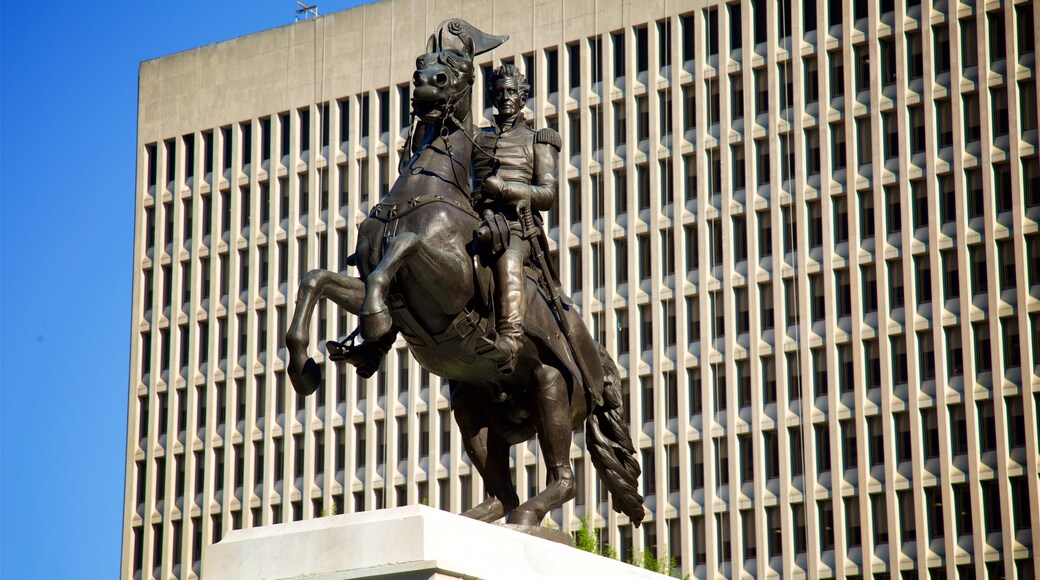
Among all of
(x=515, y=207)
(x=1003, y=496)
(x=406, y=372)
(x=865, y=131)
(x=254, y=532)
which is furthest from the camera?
(x=406, y=372)

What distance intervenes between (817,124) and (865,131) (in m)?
1.74

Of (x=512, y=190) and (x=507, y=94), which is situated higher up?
(x=507, y=94)

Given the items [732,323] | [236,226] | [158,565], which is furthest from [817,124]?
[158,565]

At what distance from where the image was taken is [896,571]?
62.4 metres

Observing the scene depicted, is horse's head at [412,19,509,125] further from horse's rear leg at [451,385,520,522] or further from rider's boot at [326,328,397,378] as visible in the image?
horse's rear leg at [451,385,520,522]

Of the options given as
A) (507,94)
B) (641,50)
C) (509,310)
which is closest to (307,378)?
(509,310)

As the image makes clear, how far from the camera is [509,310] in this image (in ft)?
53.2

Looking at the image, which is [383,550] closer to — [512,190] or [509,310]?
[509,310]

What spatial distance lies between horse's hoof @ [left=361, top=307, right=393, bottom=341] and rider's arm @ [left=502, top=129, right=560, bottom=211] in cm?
217

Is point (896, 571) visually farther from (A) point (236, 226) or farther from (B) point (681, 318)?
(A) point (236, 226)

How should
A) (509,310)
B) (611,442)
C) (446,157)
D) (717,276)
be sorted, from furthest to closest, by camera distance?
(717,276)
(611,442)
(446,157)
(509,310)

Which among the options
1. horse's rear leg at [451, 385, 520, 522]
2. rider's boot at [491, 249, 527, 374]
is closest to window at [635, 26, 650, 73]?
horse's rear leg at [451, 385, 520, 522]

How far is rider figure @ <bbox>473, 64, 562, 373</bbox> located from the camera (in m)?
16.2

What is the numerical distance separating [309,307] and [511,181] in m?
2.80
